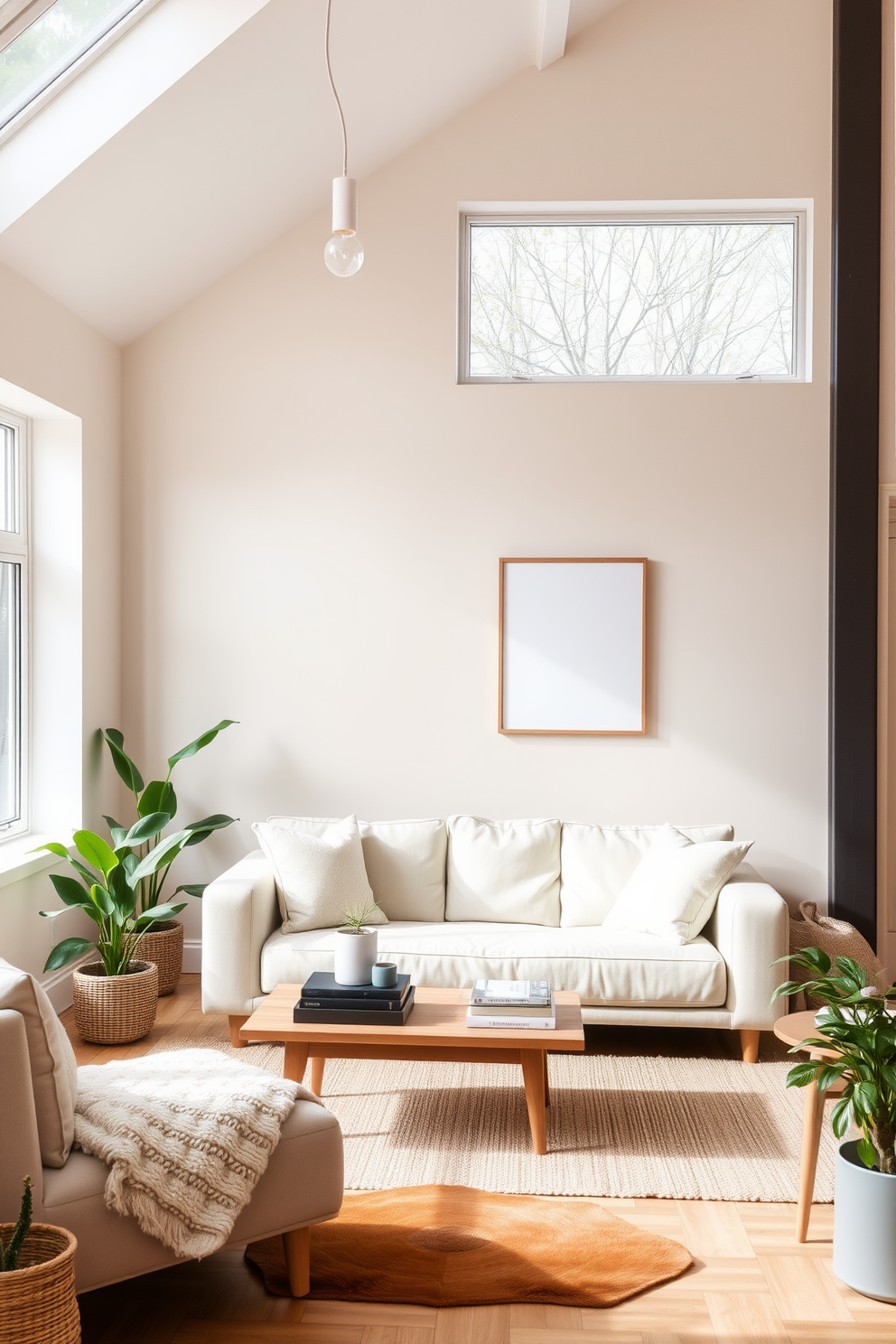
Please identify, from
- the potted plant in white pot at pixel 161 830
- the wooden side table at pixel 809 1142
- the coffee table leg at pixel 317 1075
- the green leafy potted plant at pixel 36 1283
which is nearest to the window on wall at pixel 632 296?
the potted plant in white pot at pixel 161 830

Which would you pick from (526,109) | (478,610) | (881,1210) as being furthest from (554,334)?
(881,1210)

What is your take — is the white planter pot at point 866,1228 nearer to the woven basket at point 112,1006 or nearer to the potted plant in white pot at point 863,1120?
the potted plant in white pot at point 863,1120

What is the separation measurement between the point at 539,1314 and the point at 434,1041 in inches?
31.9

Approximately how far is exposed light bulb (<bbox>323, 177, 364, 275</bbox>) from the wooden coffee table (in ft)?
6.49

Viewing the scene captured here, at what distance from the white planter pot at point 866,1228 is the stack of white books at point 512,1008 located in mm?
901

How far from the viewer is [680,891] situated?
12.7ft

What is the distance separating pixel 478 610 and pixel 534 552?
0.34 metres

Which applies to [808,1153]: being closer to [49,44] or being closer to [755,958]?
[755,958]

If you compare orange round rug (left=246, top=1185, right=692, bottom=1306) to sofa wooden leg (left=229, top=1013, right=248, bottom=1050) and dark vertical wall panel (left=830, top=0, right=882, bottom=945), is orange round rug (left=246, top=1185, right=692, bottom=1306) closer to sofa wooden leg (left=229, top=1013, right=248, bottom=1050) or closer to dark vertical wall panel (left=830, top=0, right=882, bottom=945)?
sofa wooden leg (left=229, top=1013, right=248, bottom=1050)

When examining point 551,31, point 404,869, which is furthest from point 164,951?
point 551,31

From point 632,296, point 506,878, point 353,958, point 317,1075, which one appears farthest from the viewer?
point 632,296

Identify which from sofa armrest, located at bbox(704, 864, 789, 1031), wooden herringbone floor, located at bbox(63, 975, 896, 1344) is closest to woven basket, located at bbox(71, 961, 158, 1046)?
wooden herringbone floor, located at bbox(63, 975, 896, 1344)

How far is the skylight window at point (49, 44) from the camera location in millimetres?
3207

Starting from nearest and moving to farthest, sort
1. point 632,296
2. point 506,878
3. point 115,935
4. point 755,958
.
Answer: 1. point 755,958
2. point 115,935
3. point 506,878
4. point 632,296
